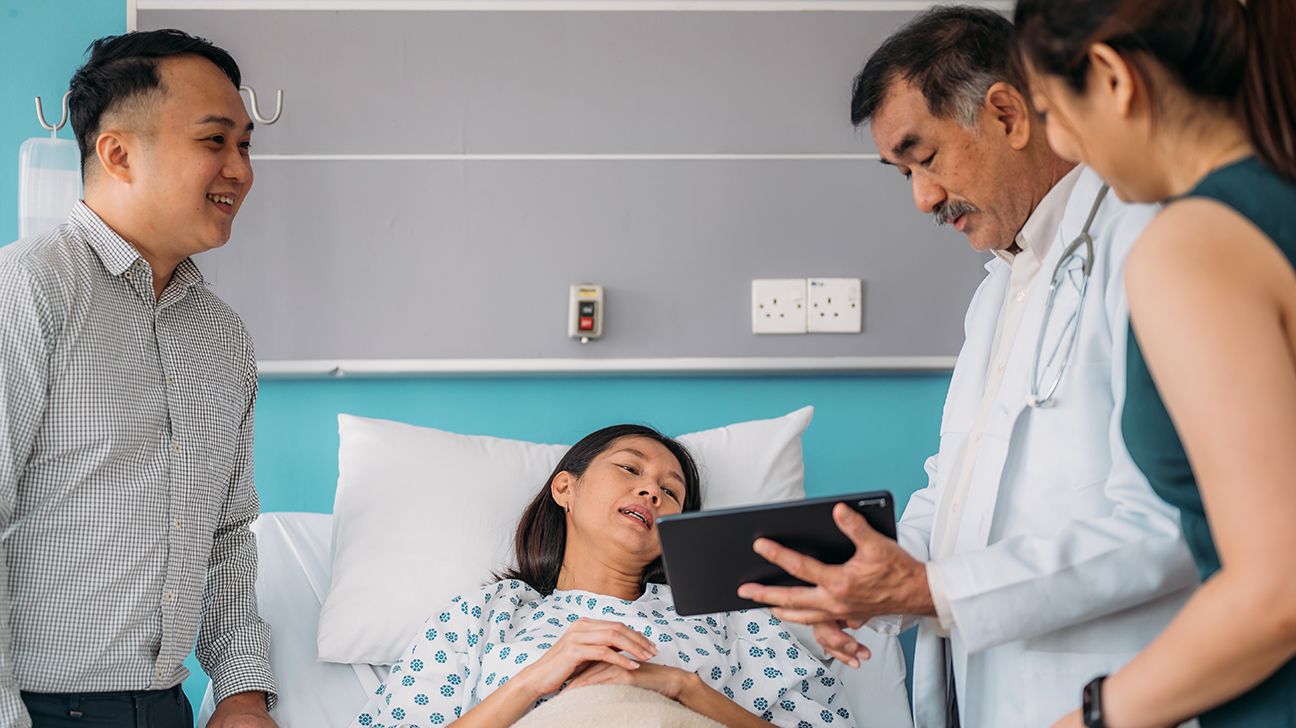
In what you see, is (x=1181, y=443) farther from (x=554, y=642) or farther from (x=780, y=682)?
(x=554, y=642)

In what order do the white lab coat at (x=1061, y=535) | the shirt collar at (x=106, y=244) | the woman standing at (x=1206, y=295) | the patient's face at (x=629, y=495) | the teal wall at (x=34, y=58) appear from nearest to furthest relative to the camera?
the woman standing at (x=1206, y=295) → the white lab coat at (x=1061, y=535) → the shirt collar at (x=106, y=244) → the patient's face at (x=629, y=495) → the teal wall at (x=34, y=58)

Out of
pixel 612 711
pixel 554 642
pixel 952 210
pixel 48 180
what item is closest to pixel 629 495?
pixel 554 642

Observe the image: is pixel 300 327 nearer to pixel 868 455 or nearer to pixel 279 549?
pixel 279 549

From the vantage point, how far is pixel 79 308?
1657mm

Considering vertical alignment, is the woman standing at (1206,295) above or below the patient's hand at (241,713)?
above

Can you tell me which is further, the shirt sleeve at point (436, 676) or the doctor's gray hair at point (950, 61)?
the shirt sleeve at point (436, 676)

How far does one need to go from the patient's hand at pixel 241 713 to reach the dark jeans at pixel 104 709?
0.40 ft

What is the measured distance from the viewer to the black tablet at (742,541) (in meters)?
1.42

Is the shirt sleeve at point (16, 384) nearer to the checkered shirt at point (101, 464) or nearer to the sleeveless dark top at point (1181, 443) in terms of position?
the checkered shirt at point (101, 464)

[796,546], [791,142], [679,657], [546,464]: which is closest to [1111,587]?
[796,546]

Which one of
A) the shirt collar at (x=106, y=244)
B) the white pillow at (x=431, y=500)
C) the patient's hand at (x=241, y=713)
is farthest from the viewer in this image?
the white pillow at (x=431, y=500)

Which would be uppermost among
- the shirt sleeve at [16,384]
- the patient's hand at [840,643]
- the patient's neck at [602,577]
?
the shirt sleeve at [16,384]

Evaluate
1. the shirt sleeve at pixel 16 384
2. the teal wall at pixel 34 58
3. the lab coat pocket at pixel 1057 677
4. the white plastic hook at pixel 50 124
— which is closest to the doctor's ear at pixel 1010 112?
the lab coat pocket at pixel 1057 677

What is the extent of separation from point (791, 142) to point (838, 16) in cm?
33
